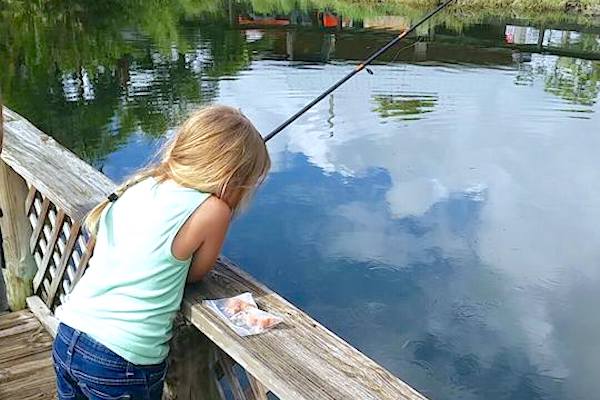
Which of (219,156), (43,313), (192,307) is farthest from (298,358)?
(43,313)

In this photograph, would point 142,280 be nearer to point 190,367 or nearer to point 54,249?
point 190,367

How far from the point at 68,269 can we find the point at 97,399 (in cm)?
95

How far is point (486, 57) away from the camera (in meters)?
12.1

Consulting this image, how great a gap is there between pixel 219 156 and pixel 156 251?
8.2 inches

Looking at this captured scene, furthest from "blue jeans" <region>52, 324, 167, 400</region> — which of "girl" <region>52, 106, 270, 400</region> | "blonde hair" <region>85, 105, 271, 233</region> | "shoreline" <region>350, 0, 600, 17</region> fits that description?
"shoreline" <region>350, 0, 600, 17</region>

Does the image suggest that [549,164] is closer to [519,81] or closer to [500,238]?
[500,238]

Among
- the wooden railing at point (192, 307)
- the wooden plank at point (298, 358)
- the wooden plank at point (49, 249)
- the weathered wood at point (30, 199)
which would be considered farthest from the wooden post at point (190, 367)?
the weathered wood at point (30, 199)

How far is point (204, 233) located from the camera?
1327 mm

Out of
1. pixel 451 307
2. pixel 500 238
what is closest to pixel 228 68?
pixel 500 238

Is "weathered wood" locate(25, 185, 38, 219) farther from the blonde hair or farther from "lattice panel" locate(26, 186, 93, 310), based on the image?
the blonde hair

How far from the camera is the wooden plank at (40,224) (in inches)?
87.0

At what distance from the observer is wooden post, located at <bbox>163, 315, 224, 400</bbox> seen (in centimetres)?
148

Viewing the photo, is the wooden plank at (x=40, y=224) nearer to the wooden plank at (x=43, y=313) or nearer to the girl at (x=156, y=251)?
the wooden plank at (x=43, y=313)

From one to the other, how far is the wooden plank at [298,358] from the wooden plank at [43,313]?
1.14m
